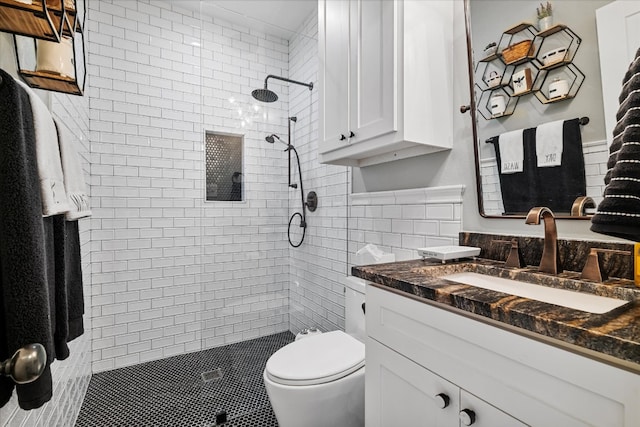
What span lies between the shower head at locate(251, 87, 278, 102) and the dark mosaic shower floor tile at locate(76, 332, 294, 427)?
83.8 inches

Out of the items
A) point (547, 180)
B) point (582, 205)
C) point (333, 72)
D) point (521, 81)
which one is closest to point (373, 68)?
point (333, 72)

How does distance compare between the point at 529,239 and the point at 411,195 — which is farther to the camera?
the point at 411,195

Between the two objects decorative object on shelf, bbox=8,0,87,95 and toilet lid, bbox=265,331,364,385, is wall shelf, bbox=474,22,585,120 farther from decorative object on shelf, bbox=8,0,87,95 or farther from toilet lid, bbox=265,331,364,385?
decorative object on shelf, bbox=8,0,87,95

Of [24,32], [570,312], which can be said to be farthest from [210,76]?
[570,312]

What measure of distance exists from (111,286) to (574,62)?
2955 mm

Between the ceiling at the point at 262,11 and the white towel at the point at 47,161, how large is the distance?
6.93 ft

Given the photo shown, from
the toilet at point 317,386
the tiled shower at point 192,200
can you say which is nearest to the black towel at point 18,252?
the toilet at point 317,386

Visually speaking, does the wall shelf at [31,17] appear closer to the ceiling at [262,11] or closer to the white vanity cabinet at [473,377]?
the white vanity cabinet at [473,377]

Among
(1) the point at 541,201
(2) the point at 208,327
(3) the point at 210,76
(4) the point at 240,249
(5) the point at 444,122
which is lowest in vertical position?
(2) the point at 208,327

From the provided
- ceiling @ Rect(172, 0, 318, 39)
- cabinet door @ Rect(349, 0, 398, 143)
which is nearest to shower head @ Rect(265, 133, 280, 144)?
ceiling @ Rect(172, 0, 318, 39)

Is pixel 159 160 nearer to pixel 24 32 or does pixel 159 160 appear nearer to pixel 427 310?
pixel 24 32

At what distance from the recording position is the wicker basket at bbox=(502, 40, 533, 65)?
1.22 metres

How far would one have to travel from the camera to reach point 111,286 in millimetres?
2301

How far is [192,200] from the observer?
2516mm
